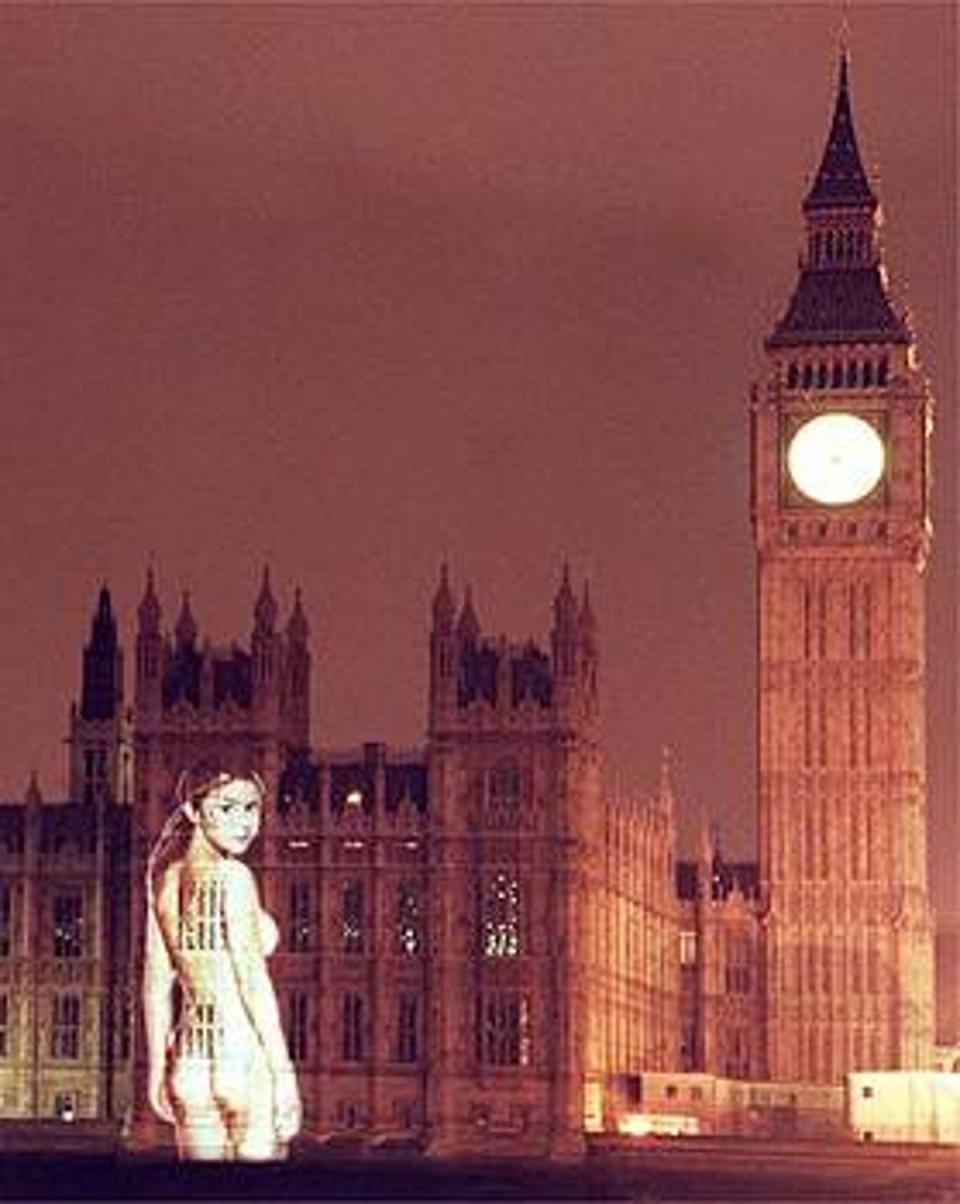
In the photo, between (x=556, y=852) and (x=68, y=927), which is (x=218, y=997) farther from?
(x=68, y=927)

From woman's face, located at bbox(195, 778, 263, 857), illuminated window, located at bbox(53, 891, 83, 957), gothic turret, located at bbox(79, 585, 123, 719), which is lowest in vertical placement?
illuminated window, located at bbox(53, 891, 83, 957)

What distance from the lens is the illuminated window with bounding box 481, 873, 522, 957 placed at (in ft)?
295

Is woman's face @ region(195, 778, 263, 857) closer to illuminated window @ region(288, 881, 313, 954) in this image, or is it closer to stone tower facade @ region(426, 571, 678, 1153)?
stone tower facade @ region(426, 571, 678, 1153)

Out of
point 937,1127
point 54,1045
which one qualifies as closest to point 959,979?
point 937,1127

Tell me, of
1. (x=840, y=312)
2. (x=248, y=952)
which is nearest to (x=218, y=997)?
(x=248, y=952)

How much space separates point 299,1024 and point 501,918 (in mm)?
5020

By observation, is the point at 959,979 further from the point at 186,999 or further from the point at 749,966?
the point at 186,999

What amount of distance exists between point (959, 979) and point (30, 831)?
3801 centimetres

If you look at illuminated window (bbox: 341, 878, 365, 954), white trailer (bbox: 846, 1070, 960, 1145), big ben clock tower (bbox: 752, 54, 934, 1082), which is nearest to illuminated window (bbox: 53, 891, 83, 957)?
illuminated window (bbox: 341, 878, 365, 954)

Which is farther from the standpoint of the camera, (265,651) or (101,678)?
(101,678)

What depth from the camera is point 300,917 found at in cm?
9156

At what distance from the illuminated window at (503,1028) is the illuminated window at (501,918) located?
0.94 metres

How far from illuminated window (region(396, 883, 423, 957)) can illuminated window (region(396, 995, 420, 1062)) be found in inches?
40.6

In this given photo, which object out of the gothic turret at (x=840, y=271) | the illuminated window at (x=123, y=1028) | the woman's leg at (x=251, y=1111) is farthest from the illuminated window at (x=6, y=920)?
the gothic turret at (x=840, y=271)
